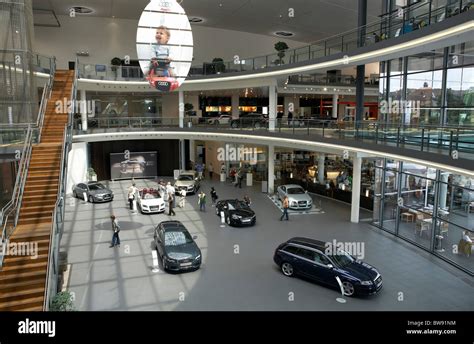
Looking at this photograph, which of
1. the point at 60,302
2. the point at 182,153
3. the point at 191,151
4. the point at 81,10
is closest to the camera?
the point at 60,302

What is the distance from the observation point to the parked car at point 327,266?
11234 mm

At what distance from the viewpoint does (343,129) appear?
1784 centimetres

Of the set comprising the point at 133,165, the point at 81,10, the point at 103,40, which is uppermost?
the point at 81,10

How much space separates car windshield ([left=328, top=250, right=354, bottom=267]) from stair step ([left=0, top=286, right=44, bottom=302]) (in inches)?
314

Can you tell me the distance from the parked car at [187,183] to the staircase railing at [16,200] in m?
12.6

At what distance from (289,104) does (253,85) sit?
14522 millimetres

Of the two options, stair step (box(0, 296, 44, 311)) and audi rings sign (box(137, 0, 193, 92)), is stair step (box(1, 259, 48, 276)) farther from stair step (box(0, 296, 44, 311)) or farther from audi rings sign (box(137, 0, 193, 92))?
audi rings sign (box(137, 0, 193, 92))

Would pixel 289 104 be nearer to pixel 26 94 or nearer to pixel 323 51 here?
pixel 323 51

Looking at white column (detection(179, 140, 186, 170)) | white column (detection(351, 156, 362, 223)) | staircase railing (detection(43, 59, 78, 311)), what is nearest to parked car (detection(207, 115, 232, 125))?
white column (detection(179, 140, 186, 170))

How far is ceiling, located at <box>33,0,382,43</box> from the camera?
2659 centimetres

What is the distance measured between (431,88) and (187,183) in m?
16.0

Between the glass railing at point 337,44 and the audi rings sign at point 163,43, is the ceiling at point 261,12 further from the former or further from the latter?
the audi rings sign at point 163,43

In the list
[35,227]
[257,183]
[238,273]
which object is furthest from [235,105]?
[35,227]

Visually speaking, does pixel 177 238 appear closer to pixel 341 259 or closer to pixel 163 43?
pixel 341 259
